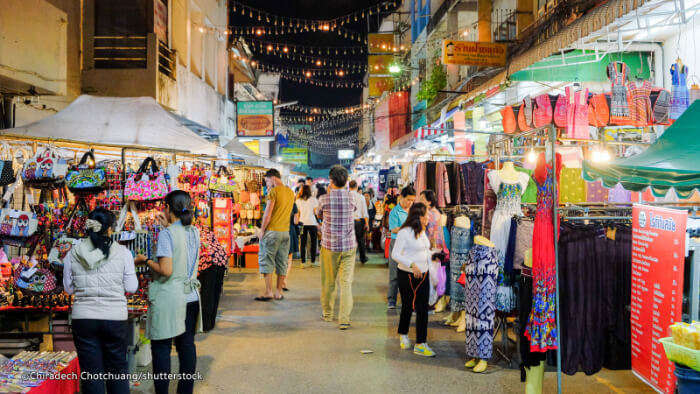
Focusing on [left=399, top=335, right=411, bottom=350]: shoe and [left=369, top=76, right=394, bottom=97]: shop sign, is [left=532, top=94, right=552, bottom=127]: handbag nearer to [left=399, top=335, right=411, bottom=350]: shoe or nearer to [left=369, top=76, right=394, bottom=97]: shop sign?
[left=399, top=335, right=411, bottom=350]: shoe

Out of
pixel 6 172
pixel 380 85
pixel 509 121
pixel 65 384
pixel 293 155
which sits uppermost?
pixel 380 85

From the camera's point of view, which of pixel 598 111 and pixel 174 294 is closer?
pixel 174 294

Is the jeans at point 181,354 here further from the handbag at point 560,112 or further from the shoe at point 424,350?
the handbag at point 560,112

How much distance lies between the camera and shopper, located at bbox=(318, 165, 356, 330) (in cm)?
652

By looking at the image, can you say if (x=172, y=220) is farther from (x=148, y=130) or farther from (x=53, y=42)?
(x=53, y=42)

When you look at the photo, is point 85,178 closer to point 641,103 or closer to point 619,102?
point 619,102

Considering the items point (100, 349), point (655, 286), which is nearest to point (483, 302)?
point (655, 286)

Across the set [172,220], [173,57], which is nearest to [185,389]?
[172,220]

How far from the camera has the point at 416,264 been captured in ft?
17.4

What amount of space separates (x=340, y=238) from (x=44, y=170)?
3.54 meters

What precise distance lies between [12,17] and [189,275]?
7383mm

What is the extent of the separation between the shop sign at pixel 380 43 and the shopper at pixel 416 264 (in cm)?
2021

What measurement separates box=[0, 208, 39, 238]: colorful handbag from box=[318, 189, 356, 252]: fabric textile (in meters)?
3.46

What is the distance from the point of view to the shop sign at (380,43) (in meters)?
24.1
